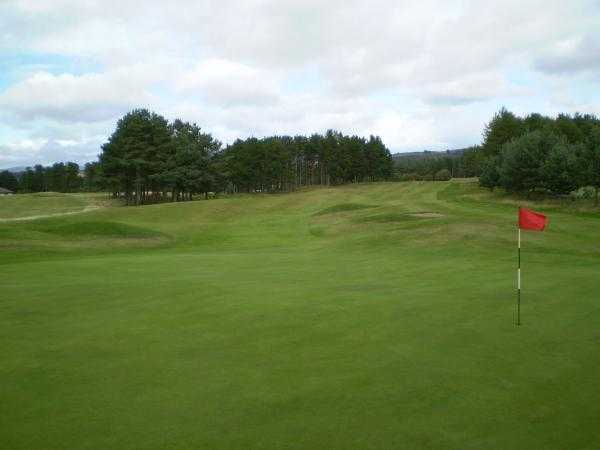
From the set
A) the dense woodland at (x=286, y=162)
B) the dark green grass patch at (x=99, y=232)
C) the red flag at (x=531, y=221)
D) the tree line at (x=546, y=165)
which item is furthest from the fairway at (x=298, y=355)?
the dense woodland at (x=286, y=162)

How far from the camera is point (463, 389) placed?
7391 millimetres

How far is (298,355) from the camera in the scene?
888 cm

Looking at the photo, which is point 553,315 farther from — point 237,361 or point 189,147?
point 189,147

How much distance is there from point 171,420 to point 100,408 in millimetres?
1026

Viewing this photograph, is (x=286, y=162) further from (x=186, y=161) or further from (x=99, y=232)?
(x=99, y=232)

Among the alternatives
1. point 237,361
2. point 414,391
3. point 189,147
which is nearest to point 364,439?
point 414,391

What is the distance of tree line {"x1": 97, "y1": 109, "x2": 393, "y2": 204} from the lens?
74.8 meters

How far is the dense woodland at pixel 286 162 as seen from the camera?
56625mm

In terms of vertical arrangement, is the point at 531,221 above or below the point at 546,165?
below

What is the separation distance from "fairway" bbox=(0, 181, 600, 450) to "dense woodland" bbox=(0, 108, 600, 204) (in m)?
38.6

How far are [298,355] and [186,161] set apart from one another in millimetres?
71529

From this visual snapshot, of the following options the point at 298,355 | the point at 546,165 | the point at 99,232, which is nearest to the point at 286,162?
the point at 546,165

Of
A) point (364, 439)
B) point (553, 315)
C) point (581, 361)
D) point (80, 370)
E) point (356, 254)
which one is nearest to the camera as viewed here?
point (364, 439)

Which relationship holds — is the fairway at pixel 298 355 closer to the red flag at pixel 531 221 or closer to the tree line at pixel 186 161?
the red flag at pixel 531 221
